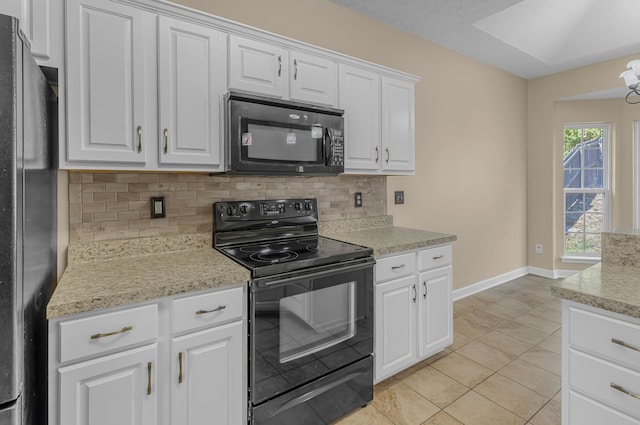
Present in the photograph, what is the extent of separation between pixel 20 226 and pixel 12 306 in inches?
9.2

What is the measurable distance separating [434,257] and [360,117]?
1.13 metres

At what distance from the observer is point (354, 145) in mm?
2330

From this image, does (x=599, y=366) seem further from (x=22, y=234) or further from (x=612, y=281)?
(x=22, y=234)

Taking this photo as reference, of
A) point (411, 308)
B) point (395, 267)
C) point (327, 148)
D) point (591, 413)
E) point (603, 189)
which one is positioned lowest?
point (591, 413)

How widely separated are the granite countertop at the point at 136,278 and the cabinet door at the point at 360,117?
116 cm

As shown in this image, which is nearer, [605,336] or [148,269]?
[605,336]

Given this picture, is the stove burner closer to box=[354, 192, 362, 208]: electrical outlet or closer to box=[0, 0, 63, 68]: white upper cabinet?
box=[354, 192, 362, 208]: electrical outlet

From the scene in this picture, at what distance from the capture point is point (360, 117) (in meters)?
2.35

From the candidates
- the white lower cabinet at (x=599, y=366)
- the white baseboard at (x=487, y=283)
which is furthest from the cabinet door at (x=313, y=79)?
the white baseboard at (x=487, y=283)

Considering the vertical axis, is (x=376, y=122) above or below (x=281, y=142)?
above

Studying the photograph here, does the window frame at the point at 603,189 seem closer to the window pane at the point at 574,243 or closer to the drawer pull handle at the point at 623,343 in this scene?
the window pane at the point at 574,243

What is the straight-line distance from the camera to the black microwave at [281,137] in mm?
1765

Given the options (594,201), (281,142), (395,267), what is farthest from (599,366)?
(594,201)

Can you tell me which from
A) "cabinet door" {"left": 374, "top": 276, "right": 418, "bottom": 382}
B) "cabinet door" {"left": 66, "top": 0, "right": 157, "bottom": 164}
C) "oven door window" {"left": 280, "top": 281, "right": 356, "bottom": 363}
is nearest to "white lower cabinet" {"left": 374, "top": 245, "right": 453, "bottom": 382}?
"cabinet door" {"left": 374, "top": 276, "right": 418, "bottom": 382}
